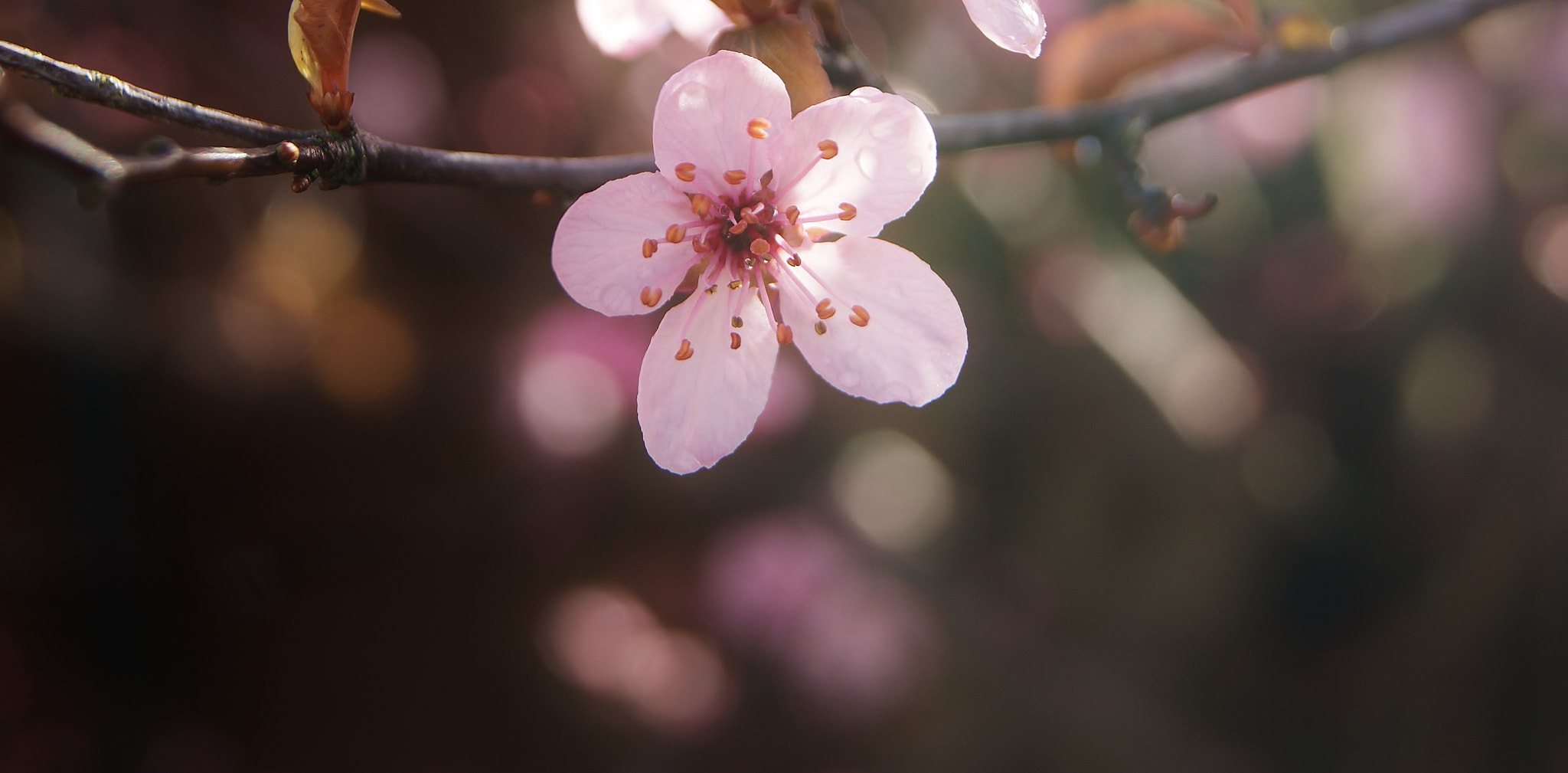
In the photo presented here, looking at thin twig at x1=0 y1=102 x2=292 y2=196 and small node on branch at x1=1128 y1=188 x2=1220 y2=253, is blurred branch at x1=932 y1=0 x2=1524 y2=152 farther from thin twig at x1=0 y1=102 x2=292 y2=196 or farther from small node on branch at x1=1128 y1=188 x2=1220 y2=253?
thin twig at x1=0 y1=102 x2=292 y2=196

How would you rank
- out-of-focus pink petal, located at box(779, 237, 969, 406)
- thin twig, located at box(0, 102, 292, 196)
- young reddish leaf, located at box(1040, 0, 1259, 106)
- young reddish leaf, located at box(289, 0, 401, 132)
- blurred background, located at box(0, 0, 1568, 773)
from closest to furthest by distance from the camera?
thin twig, located at box(0, 102, 292, 196), young reddish leaf, located at box(289, 0, 401, 132), out-of-focus pink petal, located at box(779, 237, 969, 406), young reddish leaf, located at box(1040, 0, 1259, 106), blurred background, located at box(0, 0, 1568, 773)

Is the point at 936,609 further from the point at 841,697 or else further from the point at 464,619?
the point at 464,619

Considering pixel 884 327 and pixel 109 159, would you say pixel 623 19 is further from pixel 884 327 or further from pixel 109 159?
pixel 109 159

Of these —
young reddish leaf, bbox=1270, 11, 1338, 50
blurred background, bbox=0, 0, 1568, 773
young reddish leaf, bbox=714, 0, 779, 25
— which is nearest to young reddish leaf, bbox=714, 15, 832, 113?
young reddish leaf, bbox=714, 0, 779, 25

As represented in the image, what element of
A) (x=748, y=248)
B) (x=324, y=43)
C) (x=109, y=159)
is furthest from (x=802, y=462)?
(x=109, y=159)

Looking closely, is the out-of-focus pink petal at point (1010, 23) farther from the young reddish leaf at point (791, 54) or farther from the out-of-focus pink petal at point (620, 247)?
the out-of-focus pink petal at point (620, 247)

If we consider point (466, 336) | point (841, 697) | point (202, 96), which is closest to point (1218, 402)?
point (841, 697)
